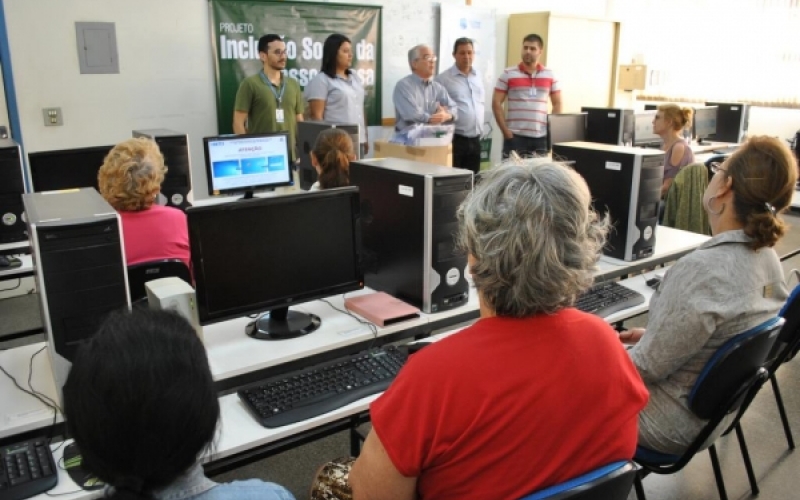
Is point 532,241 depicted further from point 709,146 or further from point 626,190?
point 709,146

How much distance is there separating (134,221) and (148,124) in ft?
9.22

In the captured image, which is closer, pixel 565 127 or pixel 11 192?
pixel 11 192

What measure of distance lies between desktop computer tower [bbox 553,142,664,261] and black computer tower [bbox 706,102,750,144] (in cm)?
440

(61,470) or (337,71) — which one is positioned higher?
(337,71)

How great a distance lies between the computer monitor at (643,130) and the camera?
223 inches

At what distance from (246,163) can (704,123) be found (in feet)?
15.9

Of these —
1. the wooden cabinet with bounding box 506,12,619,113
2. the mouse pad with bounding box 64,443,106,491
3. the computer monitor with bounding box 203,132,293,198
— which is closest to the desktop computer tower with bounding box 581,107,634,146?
the wooden cabinet with bounding box 506,12,619,113

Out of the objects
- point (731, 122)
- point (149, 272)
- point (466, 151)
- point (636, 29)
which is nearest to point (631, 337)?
point (149, 272)

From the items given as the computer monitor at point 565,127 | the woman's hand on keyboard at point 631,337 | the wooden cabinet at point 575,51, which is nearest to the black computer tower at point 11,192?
the woman's hand on keyboard at point 631,337

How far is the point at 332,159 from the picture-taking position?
2719mm

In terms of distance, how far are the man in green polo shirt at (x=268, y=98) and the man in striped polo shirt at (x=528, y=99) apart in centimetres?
212

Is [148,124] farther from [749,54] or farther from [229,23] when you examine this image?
[749,54]

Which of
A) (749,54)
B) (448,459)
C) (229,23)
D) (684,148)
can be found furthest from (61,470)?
(749,54)

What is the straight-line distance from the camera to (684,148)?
12.8 feet
